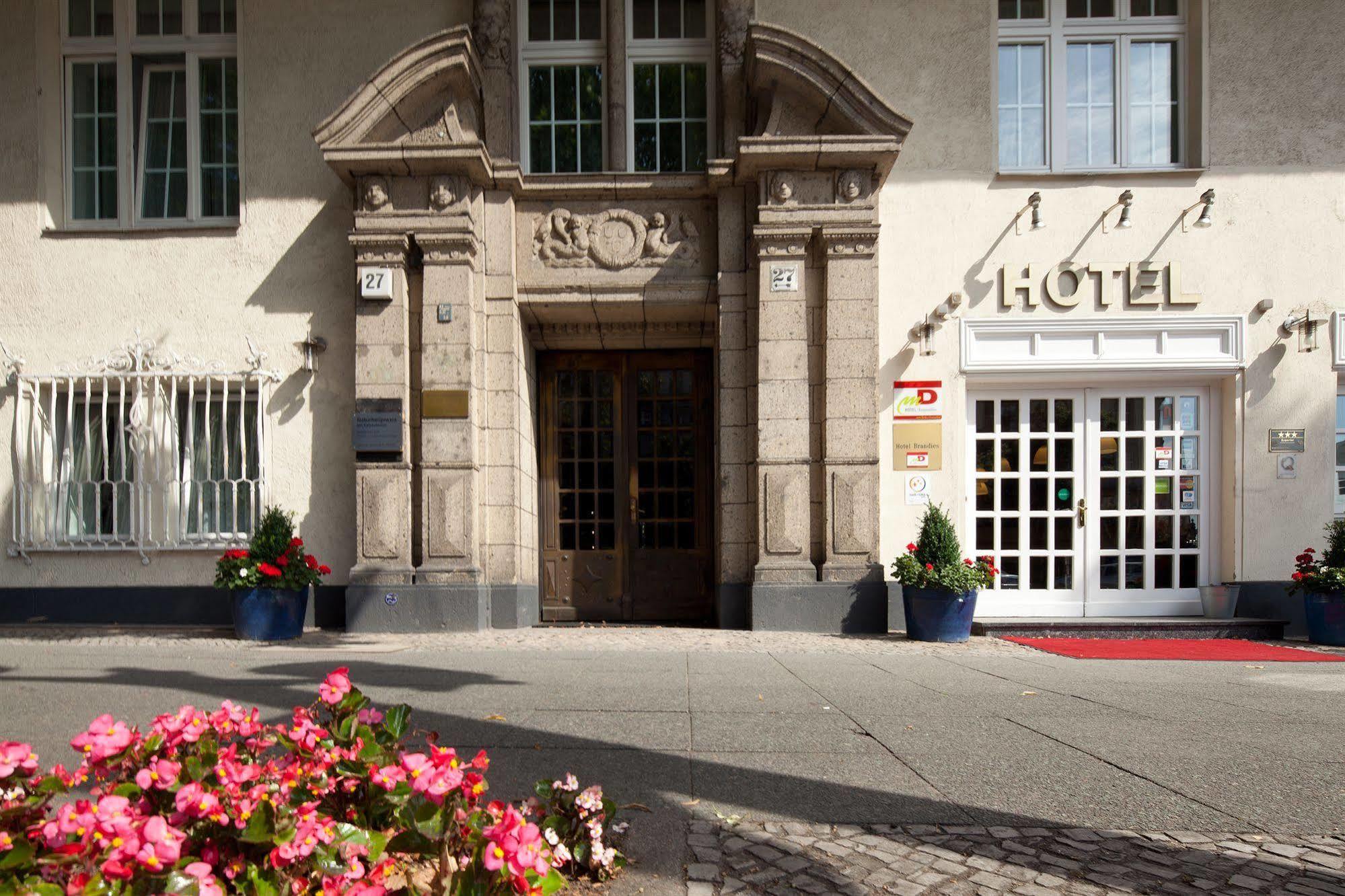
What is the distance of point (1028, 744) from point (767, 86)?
692cm

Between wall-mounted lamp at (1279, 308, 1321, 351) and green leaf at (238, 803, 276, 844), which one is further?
wall-mounted lamp at (1279, 308, 1321, 351)

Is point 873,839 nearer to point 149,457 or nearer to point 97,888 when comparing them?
point 97,888

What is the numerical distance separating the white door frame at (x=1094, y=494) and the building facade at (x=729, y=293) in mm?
36

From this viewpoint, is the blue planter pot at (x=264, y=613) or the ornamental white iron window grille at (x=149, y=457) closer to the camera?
the blue planter pot at (x=264, y=613)

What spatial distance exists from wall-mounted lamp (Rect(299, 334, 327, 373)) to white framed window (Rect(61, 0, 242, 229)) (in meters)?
1.77

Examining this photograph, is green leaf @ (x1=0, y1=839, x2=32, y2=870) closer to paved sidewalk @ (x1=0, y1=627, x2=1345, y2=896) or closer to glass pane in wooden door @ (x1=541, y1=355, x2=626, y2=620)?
paved sidewalk @ (x1=0, y1=627, x2=1345, y2=896)

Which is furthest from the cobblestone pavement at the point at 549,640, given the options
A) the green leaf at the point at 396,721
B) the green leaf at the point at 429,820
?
the green leaf at the point at 429,820

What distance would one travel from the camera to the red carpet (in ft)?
→ 24.8

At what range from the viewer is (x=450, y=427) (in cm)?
903

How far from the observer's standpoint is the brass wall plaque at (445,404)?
9.02 m

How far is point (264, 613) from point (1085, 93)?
980cm

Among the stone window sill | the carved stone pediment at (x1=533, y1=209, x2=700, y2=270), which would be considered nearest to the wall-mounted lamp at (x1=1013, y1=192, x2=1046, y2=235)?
the stone window sill

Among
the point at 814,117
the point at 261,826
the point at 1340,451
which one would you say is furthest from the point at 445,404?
the point at 1340,451

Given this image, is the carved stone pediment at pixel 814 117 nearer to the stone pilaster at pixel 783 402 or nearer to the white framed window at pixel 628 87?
the stone pilaster at pixel 783 402
